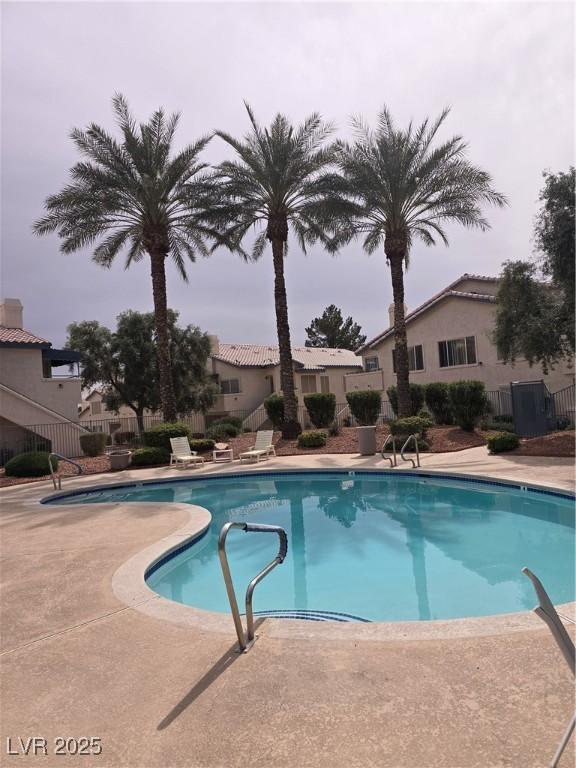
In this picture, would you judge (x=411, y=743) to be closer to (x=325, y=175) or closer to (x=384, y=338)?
(x=325, y=175)

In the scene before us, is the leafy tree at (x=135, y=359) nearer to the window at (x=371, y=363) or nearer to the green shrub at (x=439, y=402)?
the window at (x=371, y=363)

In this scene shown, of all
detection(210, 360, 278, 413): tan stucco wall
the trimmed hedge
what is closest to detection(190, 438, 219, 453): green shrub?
the trimmed hedge

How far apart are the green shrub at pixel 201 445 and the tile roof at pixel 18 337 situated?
32.5 feet

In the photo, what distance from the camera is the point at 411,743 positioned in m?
2.85

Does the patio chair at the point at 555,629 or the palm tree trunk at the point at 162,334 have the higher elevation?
the palm tree trunk at the point at 162,334

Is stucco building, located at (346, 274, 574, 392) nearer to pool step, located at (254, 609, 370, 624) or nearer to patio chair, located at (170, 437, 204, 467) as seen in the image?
patio chair, located at (170, 437, 204, 467)

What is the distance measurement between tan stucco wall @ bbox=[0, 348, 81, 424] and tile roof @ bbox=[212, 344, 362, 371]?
15465mm

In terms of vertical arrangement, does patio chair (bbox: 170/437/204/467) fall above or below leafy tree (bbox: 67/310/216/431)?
below

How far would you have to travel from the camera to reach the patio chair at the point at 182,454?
62.4 ft

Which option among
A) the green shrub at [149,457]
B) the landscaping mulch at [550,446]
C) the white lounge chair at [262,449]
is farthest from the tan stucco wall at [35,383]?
the landscaping mulch at [550,446]

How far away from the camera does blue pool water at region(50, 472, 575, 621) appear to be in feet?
22.0

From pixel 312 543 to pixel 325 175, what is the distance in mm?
17194

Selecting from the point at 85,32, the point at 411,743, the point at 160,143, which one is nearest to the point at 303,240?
the point at 160,143

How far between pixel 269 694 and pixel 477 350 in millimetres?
26992
